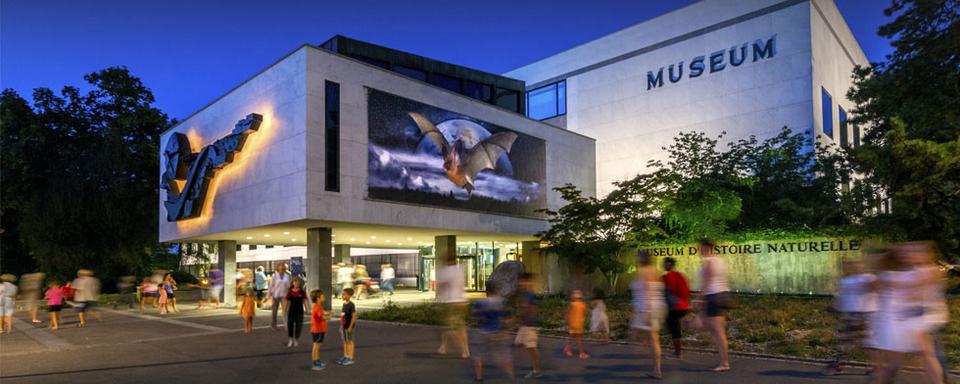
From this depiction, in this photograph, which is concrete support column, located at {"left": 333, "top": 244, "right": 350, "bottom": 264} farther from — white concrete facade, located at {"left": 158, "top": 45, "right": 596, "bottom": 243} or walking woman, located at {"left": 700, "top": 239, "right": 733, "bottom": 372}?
walking woman, located at {"left": 700, "top": 239, "right": 733, "bottom": 372}

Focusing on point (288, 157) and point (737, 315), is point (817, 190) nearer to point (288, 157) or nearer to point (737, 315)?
point (737, 315)

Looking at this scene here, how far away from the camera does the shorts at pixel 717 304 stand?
923cm

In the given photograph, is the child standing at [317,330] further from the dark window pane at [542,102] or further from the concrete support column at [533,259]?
the dark window pane at [542,102]

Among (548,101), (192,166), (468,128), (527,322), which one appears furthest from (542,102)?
(527,322)

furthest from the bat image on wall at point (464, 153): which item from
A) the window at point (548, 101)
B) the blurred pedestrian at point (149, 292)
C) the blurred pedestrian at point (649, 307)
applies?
the blurred pedestrian at point (649, 307)

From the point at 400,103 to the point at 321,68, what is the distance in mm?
3608

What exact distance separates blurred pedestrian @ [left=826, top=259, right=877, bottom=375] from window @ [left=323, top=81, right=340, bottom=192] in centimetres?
1686

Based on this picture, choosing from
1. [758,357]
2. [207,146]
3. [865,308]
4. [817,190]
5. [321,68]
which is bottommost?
[758,357]

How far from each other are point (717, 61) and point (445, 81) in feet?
48.5

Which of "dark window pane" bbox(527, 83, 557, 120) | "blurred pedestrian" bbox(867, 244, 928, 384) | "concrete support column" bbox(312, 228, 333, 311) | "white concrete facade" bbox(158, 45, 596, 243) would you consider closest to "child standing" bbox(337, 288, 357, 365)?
"blurred pedestrian" bbox(867, 244, 928, 384)

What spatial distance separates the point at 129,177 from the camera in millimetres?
38000

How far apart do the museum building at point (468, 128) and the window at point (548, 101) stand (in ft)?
0.36

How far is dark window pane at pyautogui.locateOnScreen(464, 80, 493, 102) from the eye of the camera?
3528 centimetres

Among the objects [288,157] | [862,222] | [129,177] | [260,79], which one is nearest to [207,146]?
[260,79]
